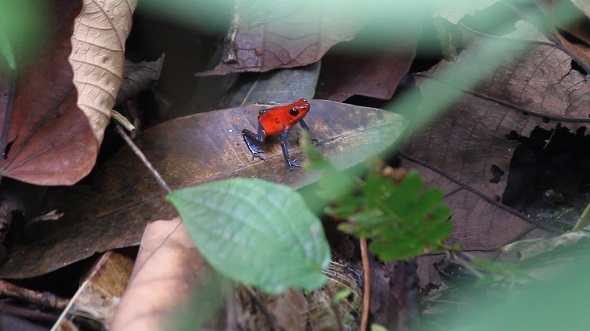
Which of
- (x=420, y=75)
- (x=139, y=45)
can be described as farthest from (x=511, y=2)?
(x=139, y=45)

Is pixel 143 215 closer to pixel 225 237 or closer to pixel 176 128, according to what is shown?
pixel 176 128

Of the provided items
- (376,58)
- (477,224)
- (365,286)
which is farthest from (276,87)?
(365,286)

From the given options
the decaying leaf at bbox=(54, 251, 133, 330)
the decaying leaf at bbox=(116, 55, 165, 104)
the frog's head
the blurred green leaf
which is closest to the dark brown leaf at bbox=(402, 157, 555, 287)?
the frog's head

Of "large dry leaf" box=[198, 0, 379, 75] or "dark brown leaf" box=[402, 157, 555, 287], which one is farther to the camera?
"large dry leaf" box=[198, 0, 379, 75]

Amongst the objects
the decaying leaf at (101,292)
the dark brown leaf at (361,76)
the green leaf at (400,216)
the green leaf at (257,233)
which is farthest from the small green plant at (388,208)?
the dark brown leaf at (361,76)

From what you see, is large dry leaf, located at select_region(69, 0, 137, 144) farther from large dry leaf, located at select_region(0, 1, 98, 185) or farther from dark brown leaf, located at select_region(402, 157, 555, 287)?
dark brown leaf, located at select_region(402, 157, 555, 287)

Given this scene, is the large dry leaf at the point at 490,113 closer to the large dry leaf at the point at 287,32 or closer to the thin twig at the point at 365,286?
the large dry leaf at the point at 287,32
